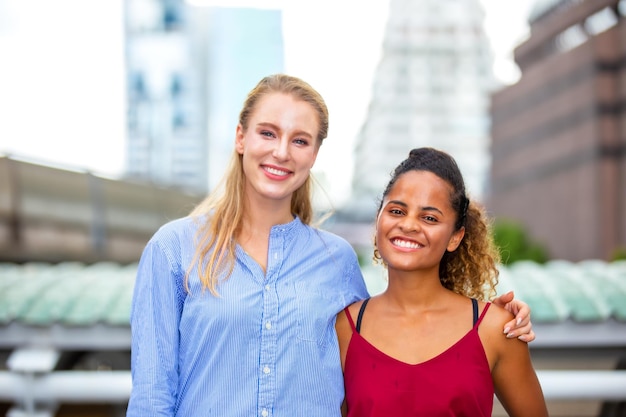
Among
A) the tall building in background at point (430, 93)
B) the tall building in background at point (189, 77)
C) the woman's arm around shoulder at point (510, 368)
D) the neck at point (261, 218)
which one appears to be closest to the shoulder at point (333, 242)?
the neck at point (261, 218)

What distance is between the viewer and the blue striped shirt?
2.55m

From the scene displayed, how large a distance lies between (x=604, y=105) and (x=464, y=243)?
114 ft

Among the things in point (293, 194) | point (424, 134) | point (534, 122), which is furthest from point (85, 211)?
point (424, 134)

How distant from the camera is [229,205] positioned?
2855 millimetres

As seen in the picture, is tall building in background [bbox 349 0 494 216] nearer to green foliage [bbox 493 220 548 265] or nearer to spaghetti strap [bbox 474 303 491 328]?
green foliage [bbox 493 220 548 265]

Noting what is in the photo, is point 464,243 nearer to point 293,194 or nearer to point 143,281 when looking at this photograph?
point 293,194

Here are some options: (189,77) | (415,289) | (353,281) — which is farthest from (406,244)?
(189,77)

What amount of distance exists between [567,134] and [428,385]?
126 ft

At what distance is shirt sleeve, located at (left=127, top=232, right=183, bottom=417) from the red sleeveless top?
2.29ft

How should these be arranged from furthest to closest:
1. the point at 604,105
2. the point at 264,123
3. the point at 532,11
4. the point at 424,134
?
the point at 424,134 → the point at 532,11 → the point at 604,105 → the point at 264,123

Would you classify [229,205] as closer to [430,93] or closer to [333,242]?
[333,242]

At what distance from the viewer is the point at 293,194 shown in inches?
124

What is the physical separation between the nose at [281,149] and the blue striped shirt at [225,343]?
1.32ft

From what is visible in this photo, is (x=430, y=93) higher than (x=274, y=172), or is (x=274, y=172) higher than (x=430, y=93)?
(x=430, y=93)
